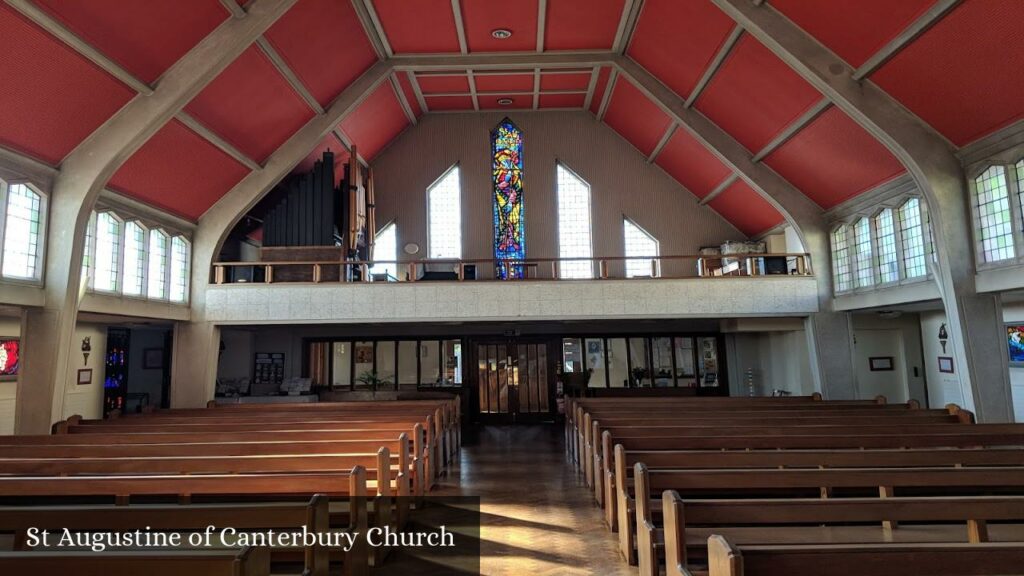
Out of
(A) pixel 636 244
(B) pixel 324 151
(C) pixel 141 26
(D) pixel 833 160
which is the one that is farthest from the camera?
(A) pixel 636 244

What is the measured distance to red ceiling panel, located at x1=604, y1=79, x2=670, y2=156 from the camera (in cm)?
1267

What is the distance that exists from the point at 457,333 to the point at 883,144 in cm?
876

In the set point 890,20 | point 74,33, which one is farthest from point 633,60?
point 74,33

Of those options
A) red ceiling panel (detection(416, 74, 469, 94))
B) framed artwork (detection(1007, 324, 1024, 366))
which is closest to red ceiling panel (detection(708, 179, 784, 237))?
framed artwork (detection(1007, 324, 1024, 366))

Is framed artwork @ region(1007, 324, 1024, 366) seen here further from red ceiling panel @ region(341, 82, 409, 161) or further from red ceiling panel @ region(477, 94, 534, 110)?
red ceiling panel @ region(341, 82, 409, 161)

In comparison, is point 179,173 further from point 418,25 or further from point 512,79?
point 512,79

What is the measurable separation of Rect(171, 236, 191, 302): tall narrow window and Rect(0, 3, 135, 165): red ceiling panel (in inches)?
112

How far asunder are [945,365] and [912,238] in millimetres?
3582

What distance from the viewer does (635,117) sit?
530 inches

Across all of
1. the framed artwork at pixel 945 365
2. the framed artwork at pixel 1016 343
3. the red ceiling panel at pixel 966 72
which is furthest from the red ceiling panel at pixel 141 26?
the framed artwork at pixel 945 365

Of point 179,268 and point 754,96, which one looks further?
point 179,268

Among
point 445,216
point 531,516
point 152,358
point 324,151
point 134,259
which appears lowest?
point 531,516

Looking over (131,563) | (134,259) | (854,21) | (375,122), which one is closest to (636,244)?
(375,122)

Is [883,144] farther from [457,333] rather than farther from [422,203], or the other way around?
[422,203]
